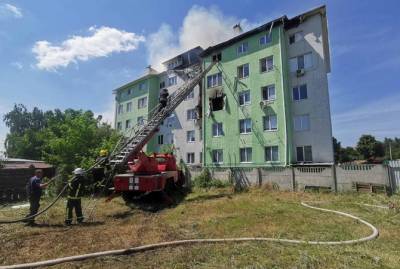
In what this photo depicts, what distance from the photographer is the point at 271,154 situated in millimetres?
22969

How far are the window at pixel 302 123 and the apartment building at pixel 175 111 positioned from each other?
11.5m

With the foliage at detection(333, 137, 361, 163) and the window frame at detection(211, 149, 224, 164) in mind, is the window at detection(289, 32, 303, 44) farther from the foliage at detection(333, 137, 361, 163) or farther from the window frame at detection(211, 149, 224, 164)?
the foliage at detection(333, 137, 361, 163)

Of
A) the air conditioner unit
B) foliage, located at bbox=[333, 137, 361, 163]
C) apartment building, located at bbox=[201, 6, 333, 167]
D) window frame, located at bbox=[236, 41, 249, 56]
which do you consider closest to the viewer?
apartment building, located at bbox=[201, 6, 333, 167]

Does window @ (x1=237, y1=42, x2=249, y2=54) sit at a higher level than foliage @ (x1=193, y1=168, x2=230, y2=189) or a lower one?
higher

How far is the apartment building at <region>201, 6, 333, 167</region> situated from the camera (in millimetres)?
21250

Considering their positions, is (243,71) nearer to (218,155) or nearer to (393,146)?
(218,155)

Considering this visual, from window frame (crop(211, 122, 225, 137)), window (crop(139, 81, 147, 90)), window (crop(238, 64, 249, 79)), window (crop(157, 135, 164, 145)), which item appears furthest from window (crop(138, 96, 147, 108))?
window (crop(238, 64, 249, 79))

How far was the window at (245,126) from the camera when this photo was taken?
81.8ft

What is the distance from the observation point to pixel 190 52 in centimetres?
3434

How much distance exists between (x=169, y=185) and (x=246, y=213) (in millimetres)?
6233

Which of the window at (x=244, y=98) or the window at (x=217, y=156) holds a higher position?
the window at (x=244, y=98)

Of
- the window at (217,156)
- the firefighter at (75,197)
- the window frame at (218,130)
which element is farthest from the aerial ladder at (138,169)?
the window frame at (218,130)

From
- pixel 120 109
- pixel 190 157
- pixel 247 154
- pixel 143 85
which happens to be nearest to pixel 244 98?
pixel 247 154

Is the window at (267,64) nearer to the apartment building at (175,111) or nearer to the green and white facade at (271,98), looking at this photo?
the green and white facade at (271,98)
